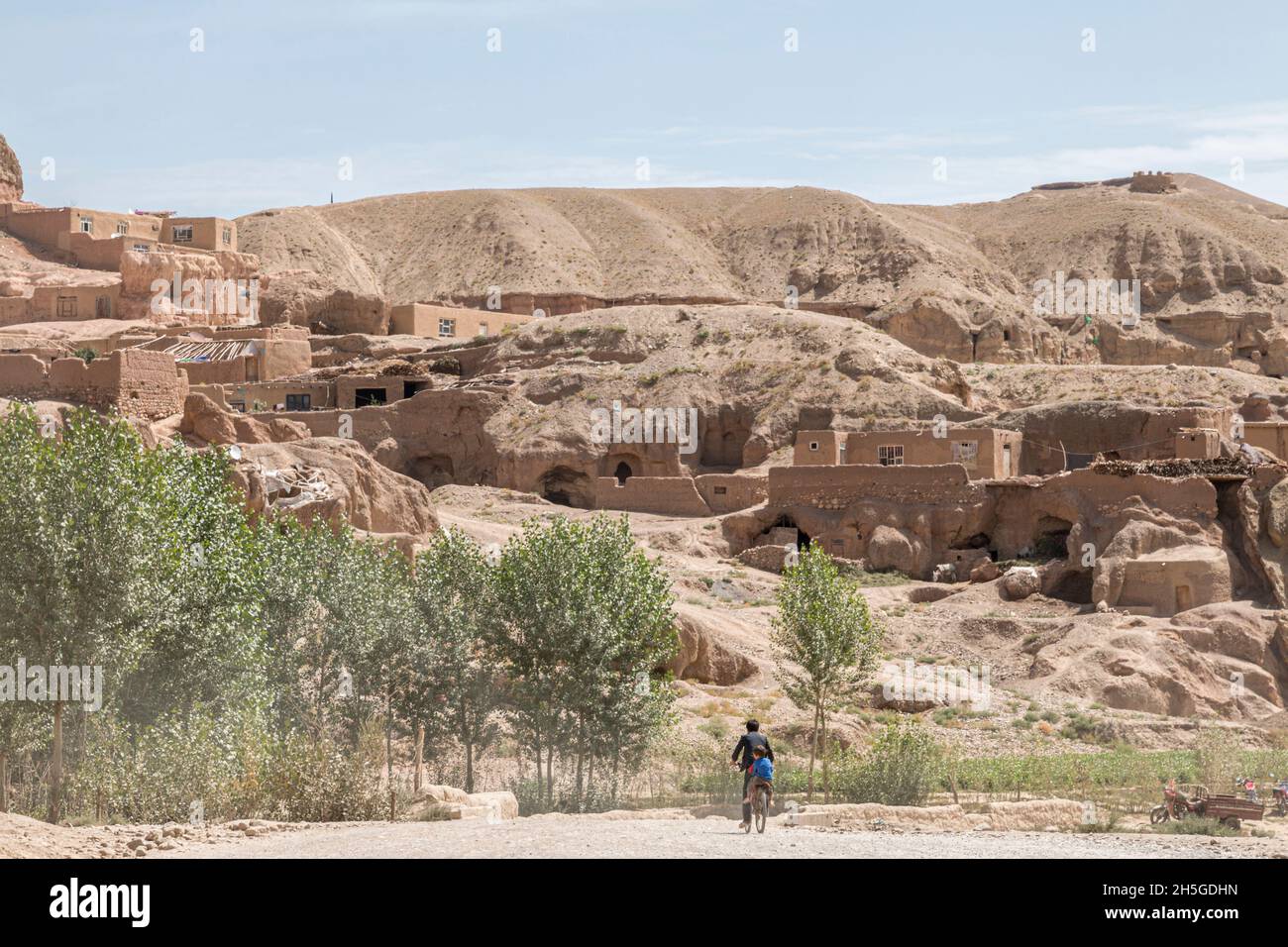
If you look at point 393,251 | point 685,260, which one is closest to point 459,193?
point 393,251

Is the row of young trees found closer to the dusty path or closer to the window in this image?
the dusty path

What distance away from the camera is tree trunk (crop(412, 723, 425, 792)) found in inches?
823

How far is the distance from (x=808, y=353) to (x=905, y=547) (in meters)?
16.8

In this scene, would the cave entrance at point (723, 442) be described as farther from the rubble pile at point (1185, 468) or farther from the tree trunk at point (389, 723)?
the tree trunk at point (389, 723)

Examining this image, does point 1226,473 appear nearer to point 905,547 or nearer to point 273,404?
point 905,547

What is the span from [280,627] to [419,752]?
3180 millimetres

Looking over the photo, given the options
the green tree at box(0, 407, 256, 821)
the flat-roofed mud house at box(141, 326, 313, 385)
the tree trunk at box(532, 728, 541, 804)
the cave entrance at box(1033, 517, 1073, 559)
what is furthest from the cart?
the flat-roofed mud house at box(141, 326, 313, 385)

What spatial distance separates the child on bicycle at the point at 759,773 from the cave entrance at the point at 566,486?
3520cm

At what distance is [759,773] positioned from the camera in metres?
17.0

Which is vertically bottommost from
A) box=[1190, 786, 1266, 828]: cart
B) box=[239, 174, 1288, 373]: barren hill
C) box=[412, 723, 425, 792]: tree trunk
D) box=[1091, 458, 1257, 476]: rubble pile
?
box=[412, 723, 425, 792]: tree trunk

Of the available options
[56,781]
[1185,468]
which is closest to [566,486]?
[1185,468]

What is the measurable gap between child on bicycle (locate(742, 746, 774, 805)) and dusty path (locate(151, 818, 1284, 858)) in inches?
19.4

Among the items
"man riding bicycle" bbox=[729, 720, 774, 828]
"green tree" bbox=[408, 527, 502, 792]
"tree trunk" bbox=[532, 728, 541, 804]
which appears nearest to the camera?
"man riding bicycle" bbox=[729, 720, 774, 828]

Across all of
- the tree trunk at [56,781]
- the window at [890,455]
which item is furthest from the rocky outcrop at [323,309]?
the tree trunk at [56,781]
